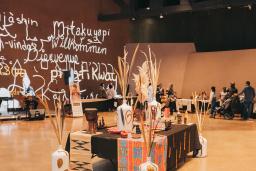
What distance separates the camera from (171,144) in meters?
4.66

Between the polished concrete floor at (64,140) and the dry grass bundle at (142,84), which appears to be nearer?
the dry grass bundle at (142,84)

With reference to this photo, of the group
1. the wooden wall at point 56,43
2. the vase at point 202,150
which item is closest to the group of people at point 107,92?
the wooden wall at point 56,43

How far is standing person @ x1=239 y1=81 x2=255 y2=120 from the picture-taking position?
39.7 ft

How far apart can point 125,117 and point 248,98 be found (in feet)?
28.0

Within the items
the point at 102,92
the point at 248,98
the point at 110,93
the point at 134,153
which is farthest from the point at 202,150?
the point at 102,92

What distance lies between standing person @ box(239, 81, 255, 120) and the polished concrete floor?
1841mm

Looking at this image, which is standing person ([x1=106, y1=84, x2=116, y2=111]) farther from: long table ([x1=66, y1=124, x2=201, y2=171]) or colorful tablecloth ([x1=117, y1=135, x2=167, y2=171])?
colorful tablecloth ([x1=117, y1=135, x2=167, y2=171])

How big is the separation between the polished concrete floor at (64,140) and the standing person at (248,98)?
184 centimetres

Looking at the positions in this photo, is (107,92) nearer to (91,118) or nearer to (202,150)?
(202,150)

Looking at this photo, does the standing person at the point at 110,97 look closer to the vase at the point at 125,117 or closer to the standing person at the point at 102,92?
the standing person at the point at 102,92

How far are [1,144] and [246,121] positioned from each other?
7777mm

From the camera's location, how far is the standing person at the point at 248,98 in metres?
12.1

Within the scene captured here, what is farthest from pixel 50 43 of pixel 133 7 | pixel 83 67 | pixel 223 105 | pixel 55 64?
pixel 223 105

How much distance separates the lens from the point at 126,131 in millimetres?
4617
